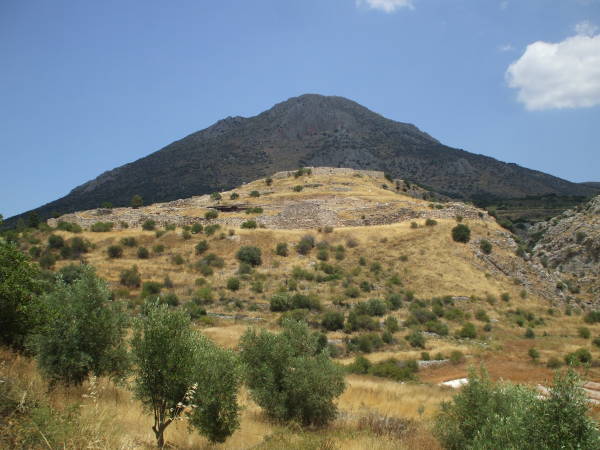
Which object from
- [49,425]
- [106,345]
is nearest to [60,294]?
[106,345]

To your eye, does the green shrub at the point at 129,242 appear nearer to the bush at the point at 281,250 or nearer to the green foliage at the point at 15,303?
the bush at the point at 281,250

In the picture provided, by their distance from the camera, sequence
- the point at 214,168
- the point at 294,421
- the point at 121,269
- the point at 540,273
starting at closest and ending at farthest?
the point at 294,421 < the point at 121,269 < the point at 540,273 < the point at 214,168

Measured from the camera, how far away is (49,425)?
5.00m

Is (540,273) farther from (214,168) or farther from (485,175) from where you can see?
(214,168)

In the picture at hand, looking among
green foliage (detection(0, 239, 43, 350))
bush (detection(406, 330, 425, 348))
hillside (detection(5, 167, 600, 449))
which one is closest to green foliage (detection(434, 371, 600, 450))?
hillside (detection(5, 167, 600, 449))

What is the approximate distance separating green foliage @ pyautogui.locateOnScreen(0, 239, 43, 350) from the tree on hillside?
3.84 meters

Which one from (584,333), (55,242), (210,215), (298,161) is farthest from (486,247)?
(298,161)

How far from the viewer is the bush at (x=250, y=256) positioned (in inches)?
1582

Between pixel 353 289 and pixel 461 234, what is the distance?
643 inches

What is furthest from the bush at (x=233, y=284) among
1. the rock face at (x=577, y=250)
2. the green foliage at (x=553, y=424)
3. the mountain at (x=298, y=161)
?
the mountain at (x=298, y=161)

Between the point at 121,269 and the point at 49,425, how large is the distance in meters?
33.3

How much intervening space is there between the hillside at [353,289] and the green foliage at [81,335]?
75 centimetres

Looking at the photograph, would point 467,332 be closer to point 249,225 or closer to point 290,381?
point 290,381

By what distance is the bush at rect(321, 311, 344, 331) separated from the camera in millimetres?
28172
